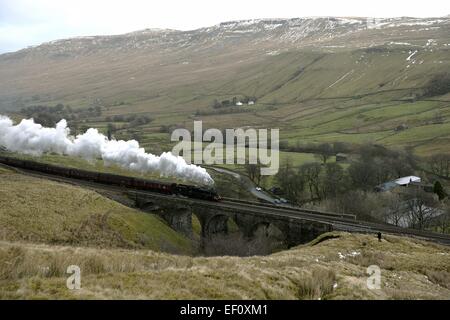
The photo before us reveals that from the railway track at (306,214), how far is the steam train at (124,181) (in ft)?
2.47

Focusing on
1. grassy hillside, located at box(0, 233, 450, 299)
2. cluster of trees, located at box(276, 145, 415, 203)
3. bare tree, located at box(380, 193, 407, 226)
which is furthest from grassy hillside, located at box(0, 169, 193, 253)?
cluster of trees, located at box(276, 145, 415, 203)

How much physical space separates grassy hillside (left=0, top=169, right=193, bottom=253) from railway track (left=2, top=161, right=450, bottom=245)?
16.6ft

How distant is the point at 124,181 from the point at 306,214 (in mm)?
23821

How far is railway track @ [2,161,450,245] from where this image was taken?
38.3 metres

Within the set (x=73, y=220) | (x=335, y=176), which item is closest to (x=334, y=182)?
(x=335, y=176)

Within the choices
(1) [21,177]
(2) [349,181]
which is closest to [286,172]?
(2) [349,181]

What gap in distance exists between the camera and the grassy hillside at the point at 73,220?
115 ft

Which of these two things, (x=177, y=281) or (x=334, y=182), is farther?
(x=334, y=182)

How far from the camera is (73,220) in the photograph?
130ft

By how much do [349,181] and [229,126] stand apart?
262ft

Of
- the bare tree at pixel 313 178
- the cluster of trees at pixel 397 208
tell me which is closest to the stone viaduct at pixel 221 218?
the cluster of trees at pixel 397 208

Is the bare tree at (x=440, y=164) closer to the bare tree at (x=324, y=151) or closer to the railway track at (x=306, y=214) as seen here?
the bare tree at (x=324, y=151)

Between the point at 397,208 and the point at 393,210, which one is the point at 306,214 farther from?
the point at 397,208

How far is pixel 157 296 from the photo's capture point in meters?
12.3
